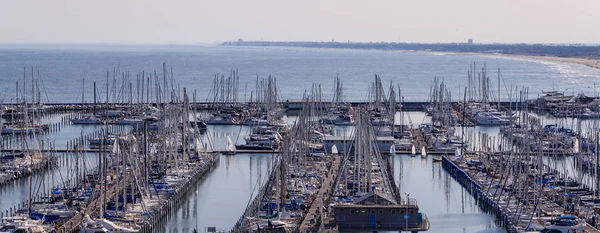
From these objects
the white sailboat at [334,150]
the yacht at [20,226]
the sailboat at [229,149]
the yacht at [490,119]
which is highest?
→ the yacht at [490,119]

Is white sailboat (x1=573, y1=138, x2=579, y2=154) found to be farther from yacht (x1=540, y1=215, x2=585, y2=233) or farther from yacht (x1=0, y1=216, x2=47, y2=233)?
yacht (x1=0, y1=216, x2=47, y2=233)

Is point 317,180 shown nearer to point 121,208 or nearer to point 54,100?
point 121,208

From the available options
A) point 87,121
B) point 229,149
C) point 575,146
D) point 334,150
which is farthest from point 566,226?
point 87,121

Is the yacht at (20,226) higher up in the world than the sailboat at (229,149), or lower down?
lower down

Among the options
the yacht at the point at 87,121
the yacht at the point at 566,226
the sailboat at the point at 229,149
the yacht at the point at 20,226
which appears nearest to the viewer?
the yacht at the point at 20,226

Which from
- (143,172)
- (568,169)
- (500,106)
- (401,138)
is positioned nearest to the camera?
(143,172)

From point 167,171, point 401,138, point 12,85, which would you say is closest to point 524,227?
point 167,171

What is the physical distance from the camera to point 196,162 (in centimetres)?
4716

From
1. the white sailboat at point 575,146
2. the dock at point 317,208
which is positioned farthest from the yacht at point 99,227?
the white sailboat at point 575,146

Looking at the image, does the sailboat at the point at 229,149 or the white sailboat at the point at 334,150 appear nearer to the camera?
→ the white sailboat at the point at 334,150

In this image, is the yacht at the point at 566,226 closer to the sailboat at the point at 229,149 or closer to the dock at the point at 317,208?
the dock at the point at 317,208

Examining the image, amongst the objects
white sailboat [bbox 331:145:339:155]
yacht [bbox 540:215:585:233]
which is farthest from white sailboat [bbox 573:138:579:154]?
yacht [bbox 540:215:585:233]

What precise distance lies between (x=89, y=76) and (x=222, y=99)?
57825mm

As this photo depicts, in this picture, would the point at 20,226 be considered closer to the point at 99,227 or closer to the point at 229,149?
the point at 99,227
